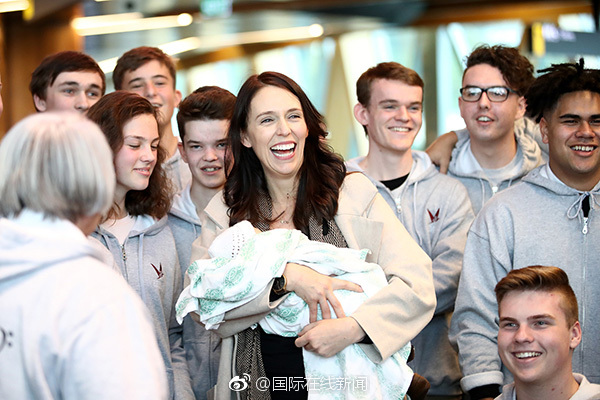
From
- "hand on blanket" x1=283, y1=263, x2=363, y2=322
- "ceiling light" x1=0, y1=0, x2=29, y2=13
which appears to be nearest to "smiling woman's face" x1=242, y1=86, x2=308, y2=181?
"hand on blanket" x1=283, y1=263, x2=363, y2=322

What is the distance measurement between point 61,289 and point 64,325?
0.25ft

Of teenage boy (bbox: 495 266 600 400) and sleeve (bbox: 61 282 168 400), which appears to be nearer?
sleeve (bbox: 61 282 168 400)

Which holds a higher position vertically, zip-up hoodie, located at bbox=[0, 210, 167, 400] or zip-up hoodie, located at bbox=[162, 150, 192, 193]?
zip-up hoodie, located at bbox=[162, 150, 192, 193]

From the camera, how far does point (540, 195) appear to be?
3.16 meters

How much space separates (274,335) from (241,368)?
6.3 inches

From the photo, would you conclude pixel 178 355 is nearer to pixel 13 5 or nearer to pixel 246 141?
pixel 246 141

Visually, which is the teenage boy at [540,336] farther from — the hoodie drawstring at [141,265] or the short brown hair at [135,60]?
the short brown hair at [135,60]

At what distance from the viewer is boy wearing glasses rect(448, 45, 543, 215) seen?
3752 millimetres

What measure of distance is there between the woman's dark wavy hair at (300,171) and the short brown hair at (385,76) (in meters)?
1.04

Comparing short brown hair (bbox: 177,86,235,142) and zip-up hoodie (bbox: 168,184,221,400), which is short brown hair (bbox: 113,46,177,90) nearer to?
short brown hair (bbox: 177,86,235,142)

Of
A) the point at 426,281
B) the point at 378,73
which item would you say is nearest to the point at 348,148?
the point at 378,73

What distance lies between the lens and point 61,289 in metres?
1.58

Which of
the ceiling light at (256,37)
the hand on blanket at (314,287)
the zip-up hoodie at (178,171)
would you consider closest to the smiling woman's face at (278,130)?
the hand on blanket at (314,287)

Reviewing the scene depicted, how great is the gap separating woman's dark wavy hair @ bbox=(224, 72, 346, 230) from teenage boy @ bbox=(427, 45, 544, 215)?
1151 mm
